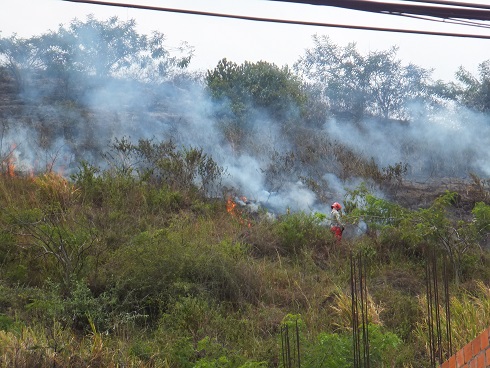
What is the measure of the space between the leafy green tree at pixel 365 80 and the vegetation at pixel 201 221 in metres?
1.42

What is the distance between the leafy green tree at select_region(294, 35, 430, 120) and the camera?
98.1ft

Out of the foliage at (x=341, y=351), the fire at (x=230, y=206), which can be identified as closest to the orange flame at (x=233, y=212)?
the fire at (x=230, y=206)

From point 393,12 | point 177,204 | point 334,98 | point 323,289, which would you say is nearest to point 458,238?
point 323,289

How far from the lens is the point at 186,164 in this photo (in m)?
17.6

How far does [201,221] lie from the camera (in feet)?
48.9

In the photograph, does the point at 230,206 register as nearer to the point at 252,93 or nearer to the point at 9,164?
the point at 9,164

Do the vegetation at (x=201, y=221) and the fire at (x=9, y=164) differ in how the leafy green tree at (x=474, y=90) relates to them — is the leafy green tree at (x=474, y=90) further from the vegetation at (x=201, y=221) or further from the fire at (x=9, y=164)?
the fire at (x=9, y=164)

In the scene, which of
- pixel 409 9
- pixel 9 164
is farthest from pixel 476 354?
pixel 9 164

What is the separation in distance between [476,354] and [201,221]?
9.87 meters

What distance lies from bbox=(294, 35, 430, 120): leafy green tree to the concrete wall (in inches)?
939

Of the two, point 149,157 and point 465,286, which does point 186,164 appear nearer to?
point 149,157

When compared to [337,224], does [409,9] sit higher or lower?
higher

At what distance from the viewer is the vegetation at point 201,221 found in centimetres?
975

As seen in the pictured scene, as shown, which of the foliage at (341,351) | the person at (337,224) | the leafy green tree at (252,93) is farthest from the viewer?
the leafy green tree at (252,93)
